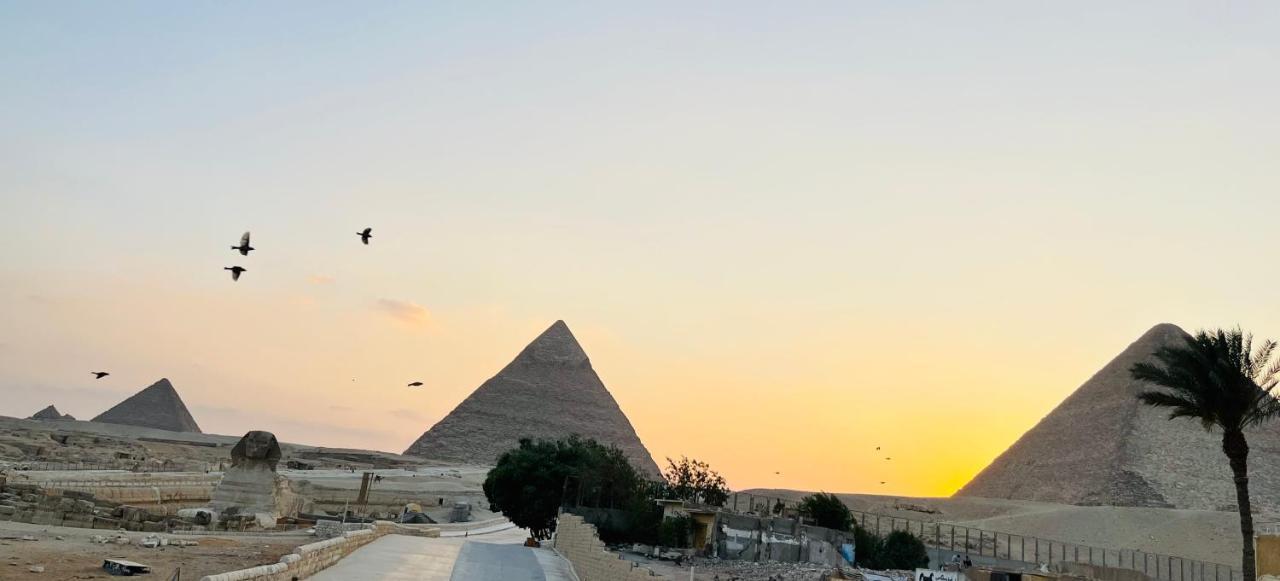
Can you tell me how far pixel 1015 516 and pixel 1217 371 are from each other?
287ft

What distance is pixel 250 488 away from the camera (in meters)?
29.0

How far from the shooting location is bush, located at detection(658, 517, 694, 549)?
37.2 meters

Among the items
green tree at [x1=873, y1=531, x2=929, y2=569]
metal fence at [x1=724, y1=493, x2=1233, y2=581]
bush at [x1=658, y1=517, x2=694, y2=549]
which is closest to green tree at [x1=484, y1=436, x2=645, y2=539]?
bush at [x1=658, y1=517, x2=694, y2=549]

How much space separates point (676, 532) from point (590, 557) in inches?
595

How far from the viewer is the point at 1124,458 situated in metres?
138

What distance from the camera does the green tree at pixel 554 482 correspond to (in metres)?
43.5

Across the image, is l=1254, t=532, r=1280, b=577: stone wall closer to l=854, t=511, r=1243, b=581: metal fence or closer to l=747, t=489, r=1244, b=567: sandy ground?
l=854, t=511, r=1243, b=581: metal fence

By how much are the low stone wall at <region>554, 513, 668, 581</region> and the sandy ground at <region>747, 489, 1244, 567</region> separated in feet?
195

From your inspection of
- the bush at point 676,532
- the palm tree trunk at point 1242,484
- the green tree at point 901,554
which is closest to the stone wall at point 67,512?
the bush at point 676,532

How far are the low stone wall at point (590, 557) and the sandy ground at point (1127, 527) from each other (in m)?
59.5

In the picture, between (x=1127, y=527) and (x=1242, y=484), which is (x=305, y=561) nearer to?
(x=1242, y=484)

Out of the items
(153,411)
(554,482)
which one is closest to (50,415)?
(153,411)

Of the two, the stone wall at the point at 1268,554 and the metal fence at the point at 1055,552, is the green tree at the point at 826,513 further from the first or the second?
the stone wall at the point at 1268,554

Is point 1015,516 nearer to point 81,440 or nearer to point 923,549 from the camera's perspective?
point 923,549
